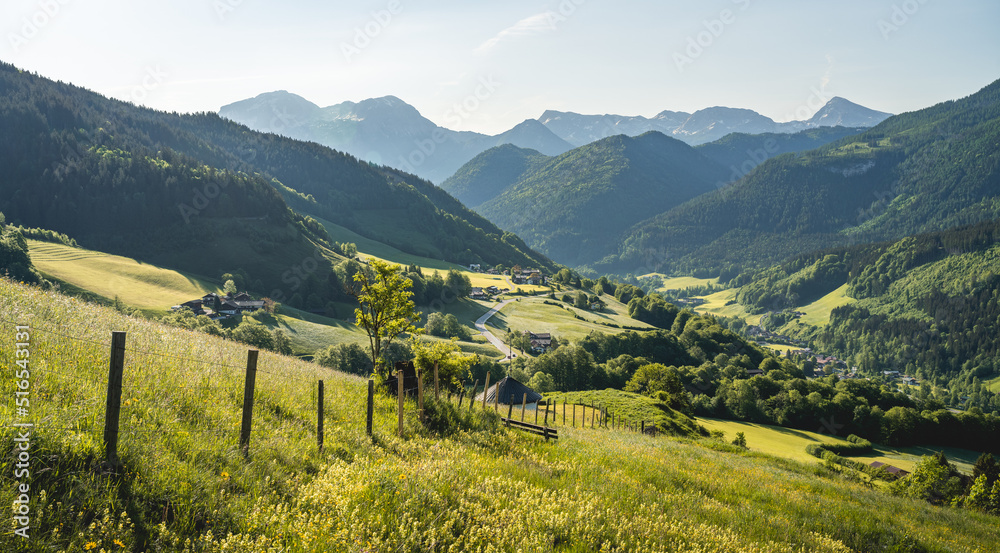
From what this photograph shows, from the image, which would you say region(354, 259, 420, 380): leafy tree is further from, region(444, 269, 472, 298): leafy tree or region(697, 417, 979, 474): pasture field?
region(444, 269, 472, 298): leafy tree

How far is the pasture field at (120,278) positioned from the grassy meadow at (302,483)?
9418 cm

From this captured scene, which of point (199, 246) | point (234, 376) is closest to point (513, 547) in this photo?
point (234, 376)

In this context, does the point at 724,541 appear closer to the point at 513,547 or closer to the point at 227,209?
the point at 513,547

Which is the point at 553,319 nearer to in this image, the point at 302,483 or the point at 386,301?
the point at 386,301

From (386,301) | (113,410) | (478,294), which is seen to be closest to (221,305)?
(478,294)

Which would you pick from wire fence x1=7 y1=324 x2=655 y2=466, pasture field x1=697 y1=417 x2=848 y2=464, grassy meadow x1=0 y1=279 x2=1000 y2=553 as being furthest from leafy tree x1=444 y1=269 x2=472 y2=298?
wire fence x1=7 y1=324 x2=655 y2=466

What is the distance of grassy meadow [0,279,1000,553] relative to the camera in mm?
5246

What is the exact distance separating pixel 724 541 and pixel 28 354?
12.4 metres

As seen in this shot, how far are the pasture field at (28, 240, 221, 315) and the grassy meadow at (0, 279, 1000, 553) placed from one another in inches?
3708

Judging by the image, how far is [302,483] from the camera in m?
7.22

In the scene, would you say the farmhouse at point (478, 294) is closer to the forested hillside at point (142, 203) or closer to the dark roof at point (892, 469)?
the forested hillside at point (142, 203)

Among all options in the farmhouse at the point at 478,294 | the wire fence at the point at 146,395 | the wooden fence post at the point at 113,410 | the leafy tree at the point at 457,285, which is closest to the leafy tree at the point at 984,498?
the wire fence at the point at 146,395

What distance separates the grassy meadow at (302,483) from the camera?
5.25 meters

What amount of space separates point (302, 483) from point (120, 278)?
419 ft
